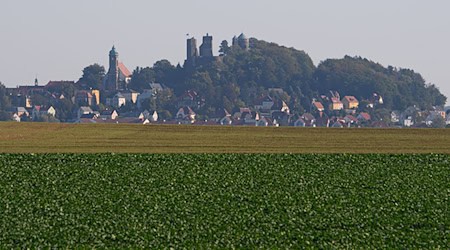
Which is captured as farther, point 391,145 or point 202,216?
point 391,145

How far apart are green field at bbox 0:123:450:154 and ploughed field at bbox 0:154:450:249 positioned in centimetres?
679

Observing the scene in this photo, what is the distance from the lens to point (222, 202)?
114ft

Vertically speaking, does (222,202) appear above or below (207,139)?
below

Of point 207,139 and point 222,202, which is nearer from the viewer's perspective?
point 222,202

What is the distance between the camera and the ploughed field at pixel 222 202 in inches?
1138

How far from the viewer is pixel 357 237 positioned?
29031 mm

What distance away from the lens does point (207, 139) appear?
207 feet

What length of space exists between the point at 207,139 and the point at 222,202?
2822 cm

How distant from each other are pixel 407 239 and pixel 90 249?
26.5 feet

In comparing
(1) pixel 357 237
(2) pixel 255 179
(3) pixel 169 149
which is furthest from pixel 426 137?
(1) pixel 357 237

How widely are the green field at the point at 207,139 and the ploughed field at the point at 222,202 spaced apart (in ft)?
22.3

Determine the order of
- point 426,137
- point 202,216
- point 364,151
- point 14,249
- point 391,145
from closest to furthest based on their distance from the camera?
point 14,249
point 202,216
point 364,151
point 391,145
point 426,137

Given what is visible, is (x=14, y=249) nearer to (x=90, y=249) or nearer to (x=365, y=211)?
(x=90, y=249)

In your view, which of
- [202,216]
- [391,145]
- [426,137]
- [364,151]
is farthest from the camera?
[426,137]
